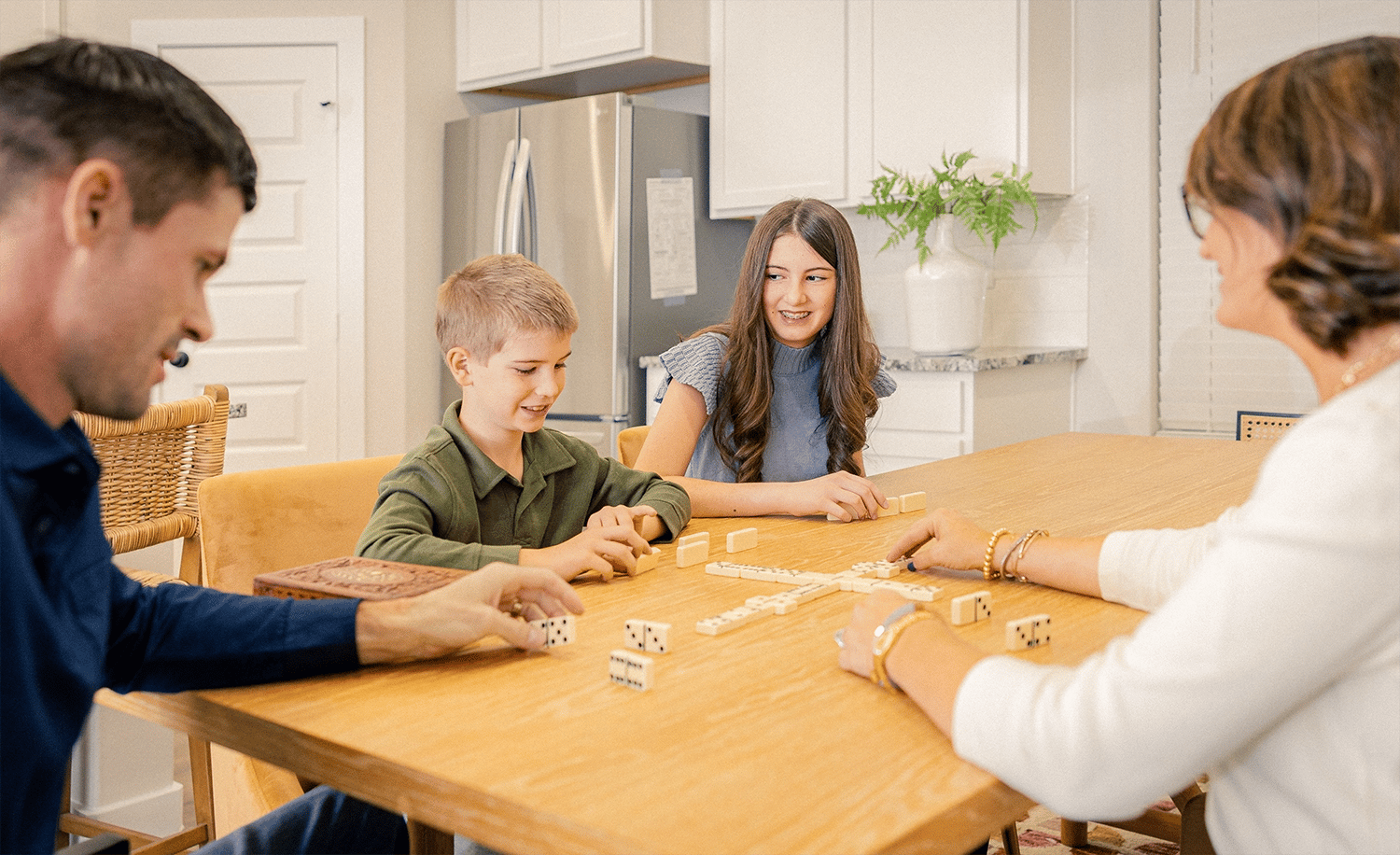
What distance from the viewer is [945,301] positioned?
389 centimetres

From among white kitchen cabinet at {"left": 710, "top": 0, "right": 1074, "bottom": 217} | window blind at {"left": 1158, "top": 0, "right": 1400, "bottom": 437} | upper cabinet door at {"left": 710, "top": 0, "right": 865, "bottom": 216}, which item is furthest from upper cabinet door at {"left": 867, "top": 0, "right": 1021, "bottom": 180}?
window blind at {"left": 1158, "top": 0, "right": 1400, "bottom": 437}

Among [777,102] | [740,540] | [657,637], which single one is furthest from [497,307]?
[777,102]

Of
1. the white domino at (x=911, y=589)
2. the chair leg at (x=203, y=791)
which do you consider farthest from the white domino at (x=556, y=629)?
the chair leg at (x=203, y=791)

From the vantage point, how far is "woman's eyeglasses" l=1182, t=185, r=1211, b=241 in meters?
0.93

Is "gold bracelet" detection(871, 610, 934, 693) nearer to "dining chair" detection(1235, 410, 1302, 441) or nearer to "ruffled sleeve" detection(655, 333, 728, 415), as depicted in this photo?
"ruffled sleeve" detection(655, 333, 728, 415)

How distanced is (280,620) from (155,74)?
488mm

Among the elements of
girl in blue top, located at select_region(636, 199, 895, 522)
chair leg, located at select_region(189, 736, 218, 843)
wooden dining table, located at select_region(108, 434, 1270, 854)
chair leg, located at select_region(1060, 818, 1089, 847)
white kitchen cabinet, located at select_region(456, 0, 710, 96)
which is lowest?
chair leg, located at select_region(1060, 818, 1089, 847)

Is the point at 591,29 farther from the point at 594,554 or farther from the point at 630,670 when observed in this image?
the point at 630,670

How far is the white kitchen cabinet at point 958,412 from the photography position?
3719 mm

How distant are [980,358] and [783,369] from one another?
1.53 m

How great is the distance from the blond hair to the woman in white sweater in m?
0.93

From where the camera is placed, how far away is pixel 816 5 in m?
4.27

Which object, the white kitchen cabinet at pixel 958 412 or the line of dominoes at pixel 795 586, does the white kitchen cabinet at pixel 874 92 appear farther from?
the line of dominoes at pixel 795 586

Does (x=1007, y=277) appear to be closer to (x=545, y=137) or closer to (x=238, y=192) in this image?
(x=545, y=137)
